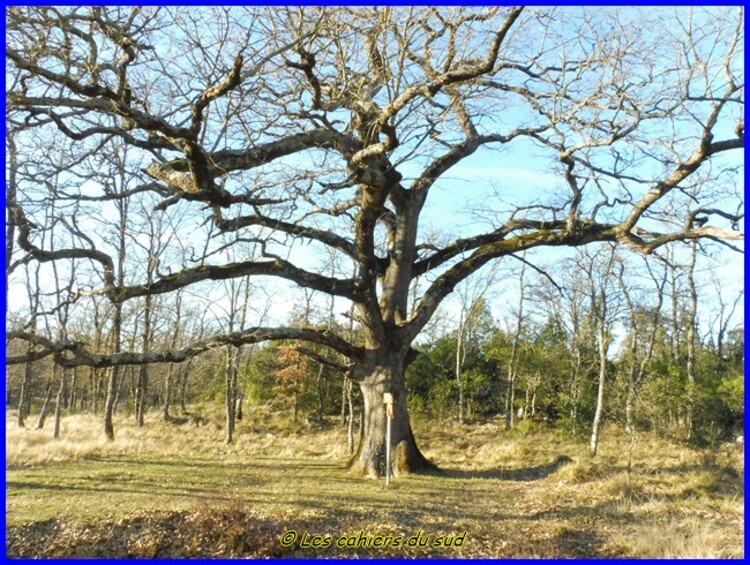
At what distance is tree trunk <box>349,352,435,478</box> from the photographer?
11859 mm

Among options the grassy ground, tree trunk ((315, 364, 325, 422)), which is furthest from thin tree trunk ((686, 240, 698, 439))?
tree trunk ((315, 364, 325, 422))

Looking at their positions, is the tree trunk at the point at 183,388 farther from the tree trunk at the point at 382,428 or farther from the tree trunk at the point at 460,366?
the tree trunk at the point at 382,428

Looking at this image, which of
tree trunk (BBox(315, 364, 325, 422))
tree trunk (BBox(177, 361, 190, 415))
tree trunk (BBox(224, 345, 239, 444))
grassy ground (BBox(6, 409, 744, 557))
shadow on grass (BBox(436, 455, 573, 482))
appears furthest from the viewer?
tree trunk (BBox(177, 361, 190, 415))

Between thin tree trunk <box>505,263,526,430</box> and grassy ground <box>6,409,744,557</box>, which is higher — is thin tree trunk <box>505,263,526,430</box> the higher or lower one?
the higher one

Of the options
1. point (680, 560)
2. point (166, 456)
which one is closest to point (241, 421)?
point (166, 456)

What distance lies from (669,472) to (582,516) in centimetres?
568

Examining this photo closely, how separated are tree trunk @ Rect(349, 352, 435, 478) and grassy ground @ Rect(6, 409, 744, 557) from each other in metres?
0.57

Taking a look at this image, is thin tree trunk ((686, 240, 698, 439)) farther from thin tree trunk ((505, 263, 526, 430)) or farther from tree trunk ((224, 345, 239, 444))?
tree trunk ((224, 345, 239, 444))

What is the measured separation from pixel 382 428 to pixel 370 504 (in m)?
3.36

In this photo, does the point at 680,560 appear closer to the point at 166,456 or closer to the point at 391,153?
the point at 391,153

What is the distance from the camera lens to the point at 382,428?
39.4ft

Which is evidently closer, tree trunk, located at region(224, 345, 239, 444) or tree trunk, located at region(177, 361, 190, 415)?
tree trunk, located at region(224, 345, 239, 444)

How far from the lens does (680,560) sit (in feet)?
19.8

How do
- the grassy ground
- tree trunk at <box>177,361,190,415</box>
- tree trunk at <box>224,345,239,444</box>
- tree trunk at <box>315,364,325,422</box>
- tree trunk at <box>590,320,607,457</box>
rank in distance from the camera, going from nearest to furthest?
1. the grassy ground
2. tree trunk at <box>590,320,607,457</box>
3. tree trunk at <box>224,345,239,444</box>
4. tree trunk at <box>315,364,325,422</box>
5. tree trunk at <box>177,361,190,415</box>
